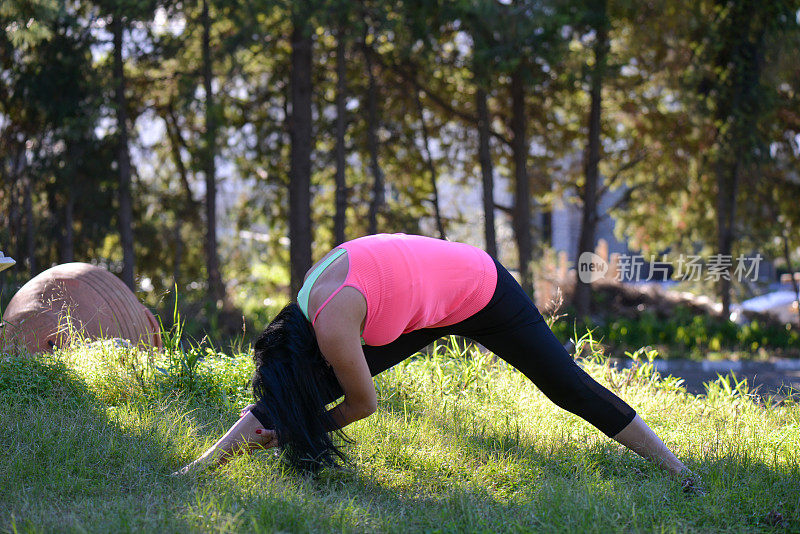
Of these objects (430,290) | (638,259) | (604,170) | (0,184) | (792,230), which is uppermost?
(430,290)

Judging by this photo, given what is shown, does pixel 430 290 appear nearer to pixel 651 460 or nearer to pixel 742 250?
pixel 651 460

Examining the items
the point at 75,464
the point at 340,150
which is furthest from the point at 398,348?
the point at 340,150

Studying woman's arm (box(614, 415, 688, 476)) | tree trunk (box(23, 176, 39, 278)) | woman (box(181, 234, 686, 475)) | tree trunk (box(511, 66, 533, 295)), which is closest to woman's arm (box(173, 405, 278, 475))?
woman (box(181, 234, 686, 475))

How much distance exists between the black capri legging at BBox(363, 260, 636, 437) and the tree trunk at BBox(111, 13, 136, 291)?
776cm

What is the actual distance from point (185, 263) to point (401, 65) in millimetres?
4816

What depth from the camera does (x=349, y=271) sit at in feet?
9.47

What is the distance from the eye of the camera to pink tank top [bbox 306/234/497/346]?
290 cm

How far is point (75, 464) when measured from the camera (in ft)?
11.0

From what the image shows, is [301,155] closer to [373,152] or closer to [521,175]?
[373,152]

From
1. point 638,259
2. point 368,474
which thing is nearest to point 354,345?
point 368,474

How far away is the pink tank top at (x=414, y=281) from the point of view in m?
2.90

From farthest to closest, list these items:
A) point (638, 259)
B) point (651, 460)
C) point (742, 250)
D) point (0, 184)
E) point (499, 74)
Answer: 1. point (638, 259)
2. point (742, 250)
3. point (499, 74)
4. point (0, 184)
5. point (651, 460)

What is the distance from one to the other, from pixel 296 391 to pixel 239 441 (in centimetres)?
34

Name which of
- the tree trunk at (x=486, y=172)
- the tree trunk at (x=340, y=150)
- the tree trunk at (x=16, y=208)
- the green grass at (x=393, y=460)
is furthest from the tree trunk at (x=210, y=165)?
the green grass at (x=393, y=460)
